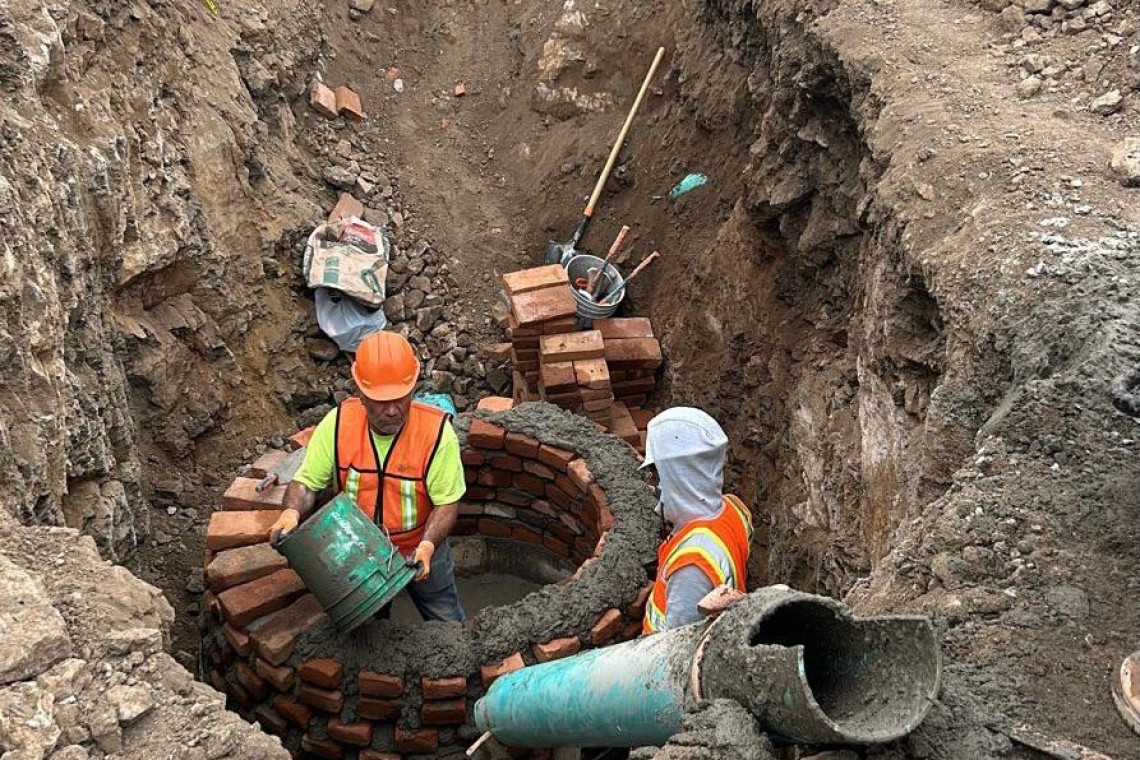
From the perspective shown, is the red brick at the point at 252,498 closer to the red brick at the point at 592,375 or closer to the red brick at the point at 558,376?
the red brick at the point at 558,376

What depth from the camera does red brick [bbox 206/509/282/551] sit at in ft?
14.8

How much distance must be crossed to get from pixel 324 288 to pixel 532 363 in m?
1.47

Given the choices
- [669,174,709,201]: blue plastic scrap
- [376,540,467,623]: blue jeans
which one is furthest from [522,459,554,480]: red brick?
[669,174,709,201]: blue plastic scrap

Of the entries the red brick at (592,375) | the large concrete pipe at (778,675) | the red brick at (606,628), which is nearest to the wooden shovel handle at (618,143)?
the red brick at (592,375)

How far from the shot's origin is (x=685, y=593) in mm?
3227

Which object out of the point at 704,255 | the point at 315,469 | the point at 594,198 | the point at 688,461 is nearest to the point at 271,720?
the point at 315,469

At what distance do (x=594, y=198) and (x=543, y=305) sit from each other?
151cm

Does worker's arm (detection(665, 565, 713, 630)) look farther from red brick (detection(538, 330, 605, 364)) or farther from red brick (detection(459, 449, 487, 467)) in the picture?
red brick (detection(538, 330, 605, 364))

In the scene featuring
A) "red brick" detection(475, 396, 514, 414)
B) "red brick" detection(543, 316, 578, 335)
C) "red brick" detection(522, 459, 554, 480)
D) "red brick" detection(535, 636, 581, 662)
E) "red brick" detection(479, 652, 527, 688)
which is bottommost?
"red brick" detection(535, 636, 581, 662)

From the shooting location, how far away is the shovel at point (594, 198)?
7.43m

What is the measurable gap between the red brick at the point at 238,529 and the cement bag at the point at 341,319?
2.11 metres

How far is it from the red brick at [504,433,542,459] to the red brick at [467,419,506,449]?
0.12 ft

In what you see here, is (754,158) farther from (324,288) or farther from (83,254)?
(83,254)

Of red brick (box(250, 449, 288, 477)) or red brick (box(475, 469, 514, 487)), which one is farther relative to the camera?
red brick (box(475, 469, 514, 487))
